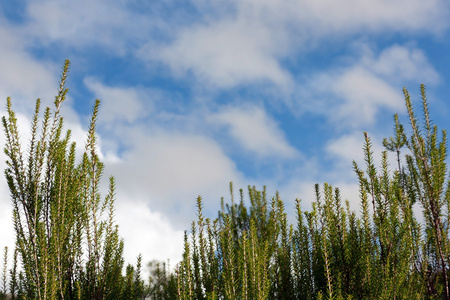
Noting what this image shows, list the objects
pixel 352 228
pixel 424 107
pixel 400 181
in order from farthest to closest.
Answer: pixel 400 181 < pixel 352 228 < pixel 424 107

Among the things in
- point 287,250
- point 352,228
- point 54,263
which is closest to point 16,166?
point 54,263

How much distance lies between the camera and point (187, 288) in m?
3.96

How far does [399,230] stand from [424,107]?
1384mm

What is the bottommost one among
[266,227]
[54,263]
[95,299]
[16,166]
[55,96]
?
[95,299]

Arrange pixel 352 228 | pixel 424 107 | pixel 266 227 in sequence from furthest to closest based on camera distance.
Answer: pixel 266 227 → pixel 352 228 → pixel 424 107

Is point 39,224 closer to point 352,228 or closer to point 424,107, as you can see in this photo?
point 352,228

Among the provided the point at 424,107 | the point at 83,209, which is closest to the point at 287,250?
the point at 424,107

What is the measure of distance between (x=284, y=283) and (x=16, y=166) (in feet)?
11.7

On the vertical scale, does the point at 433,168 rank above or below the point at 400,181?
below

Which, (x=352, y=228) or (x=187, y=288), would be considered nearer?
(x=187, y=288)

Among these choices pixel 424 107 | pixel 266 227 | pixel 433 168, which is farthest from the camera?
pixel 266 227

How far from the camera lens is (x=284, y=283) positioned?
4.56m

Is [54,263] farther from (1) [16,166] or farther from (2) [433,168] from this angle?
(2) [433,168]

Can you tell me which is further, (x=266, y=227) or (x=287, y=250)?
(x=266, y=227)
